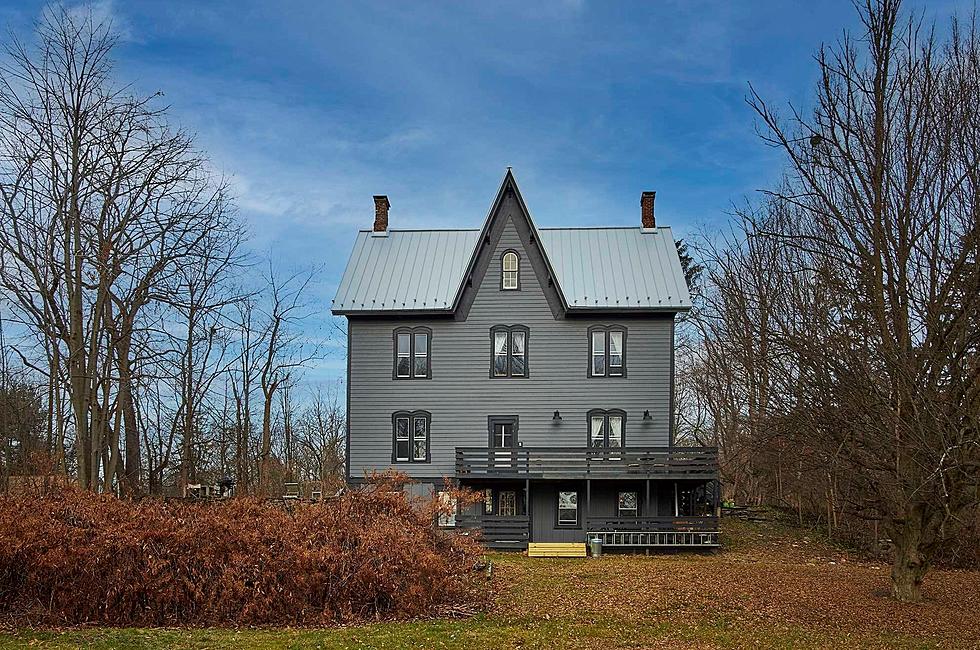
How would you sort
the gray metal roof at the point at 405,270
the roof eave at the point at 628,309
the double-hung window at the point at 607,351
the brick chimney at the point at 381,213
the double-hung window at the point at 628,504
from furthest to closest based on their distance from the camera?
1. the brick chimney at the point at 381,213
2. the gray metal roof at the point at 405,270
3. the double-hung window at the point at 607,351
4. the roof eave at the point at 628,309
5. the double-hung window at the point at 628,504

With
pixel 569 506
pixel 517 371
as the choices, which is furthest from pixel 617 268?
pixel 569 506

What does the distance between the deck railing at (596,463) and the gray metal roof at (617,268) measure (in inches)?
190

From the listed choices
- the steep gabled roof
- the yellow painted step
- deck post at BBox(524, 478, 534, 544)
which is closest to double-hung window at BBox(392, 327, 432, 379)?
the steep gabled roof

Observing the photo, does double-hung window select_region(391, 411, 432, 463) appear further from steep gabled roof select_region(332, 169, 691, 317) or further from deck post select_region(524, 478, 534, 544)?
deck post select_region(524, 478, 534, 544)

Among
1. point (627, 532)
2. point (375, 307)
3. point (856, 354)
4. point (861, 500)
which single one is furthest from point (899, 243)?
point (375, 307)

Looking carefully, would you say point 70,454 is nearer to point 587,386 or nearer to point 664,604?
point 587,386

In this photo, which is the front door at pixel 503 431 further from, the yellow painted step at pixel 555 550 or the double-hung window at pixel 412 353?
the yellow painted step at pixel 555 550

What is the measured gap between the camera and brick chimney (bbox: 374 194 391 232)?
32.9m

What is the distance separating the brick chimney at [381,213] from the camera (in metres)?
32.9

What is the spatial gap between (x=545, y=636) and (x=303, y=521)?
4.59 meters

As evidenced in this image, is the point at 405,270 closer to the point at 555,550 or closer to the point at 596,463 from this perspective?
the point at 596,463

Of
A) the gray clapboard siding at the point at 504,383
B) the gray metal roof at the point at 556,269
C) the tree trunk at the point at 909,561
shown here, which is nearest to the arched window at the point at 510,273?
the gray clapboard siding at the point at 504,383

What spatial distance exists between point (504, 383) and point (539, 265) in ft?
13.2

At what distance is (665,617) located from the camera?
568 inches
